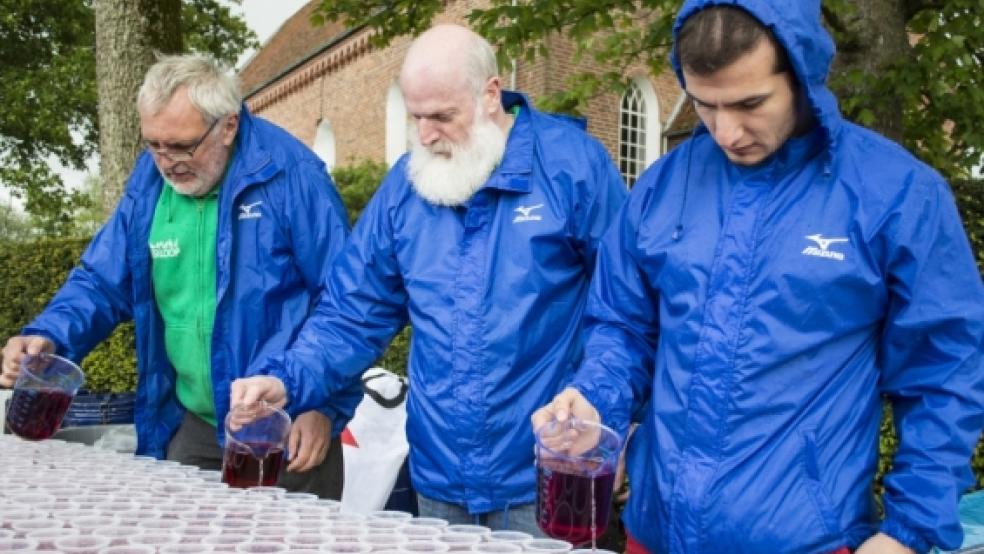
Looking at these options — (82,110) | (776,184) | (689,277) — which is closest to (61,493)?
(689,277)

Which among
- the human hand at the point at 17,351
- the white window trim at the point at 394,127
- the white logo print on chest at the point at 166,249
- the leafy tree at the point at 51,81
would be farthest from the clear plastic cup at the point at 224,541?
the leafy tree at the point at 51,81

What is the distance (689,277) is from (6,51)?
28298mm

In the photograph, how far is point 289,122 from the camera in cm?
2983

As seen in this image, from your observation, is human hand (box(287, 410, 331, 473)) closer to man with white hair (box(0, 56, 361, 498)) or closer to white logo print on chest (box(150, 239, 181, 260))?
man with white hair (box(0, 56, 361, 498))

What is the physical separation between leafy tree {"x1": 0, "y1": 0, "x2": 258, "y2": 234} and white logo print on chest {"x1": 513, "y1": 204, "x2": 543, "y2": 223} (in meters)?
23.2

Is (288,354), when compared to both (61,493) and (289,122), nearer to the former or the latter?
(61,493)

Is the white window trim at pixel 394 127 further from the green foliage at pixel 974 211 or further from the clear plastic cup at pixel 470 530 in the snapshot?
the clear plastic cup at pixel 470 530

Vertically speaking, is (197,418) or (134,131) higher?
(134,131)

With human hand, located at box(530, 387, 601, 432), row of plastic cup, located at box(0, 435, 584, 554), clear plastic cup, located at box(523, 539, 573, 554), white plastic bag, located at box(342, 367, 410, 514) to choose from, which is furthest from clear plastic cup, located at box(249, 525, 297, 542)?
white plastic bag, located at box(342, 367, 410, 514)

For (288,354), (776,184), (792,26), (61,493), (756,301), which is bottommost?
(61,493)

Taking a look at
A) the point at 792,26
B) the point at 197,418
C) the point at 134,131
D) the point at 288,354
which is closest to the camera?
the point at 792,26

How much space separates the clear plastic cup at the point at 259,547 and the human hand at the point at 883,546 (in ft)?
3.66

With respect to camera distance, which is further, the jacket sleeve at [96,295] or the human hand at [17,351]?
the jacket sleeve at [96,295]

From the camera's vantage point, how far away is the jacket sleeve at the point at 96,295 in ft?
11.8
